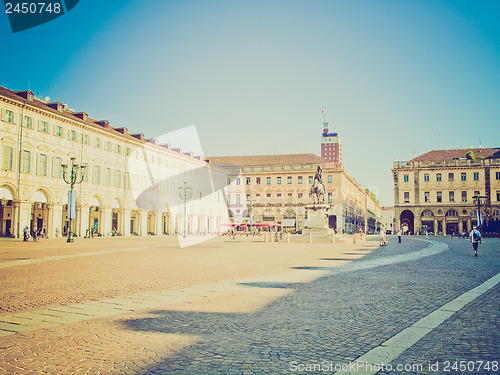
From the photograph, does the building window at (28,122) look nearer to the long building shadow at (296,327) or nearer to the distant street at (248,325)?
the distant street at (248,325)

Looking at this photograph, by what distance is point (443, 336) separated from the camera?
5.87 metres

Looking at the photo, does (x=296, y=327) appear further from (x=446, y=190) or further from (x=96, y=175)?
(x=446, y=190)

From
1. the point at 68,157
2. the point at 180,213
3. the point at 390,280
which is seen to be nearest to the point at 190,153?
the point at 180,213

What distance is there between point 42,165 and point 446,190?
72.6 meters

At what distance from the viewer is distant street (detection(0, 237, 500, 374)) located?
4789 mm

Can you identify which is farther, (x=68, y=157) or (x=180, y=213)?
(x=180, y=213)

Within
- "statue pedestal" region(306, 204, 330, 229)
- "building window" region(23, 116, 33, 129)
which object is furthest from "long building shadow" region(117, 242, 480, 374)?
"building window" region(23, 116, 33, 129)

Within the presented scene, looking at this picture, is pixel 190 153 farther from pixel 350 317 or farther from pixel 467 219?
pixel 350 317

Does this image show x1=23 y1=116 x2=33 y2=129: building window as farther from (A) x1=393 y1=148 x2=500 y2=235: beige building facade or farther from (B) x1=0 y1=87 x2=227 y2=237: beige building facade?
(A) x1=393 y1=148 x2=500 y2=235: beige building facade

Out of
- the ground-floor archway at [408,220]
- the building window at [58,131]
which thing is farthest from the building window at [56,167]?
the ground-floor archway at [408,220]

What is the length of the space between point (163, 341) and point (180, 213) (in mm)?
67140

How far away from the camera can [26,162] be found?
138 feet

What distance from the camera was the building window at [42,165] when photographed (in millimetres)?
43625

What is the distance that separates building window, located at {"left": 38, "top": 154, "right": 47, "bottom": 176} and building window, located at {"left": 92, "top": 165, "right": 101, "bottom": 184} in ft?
25.8
